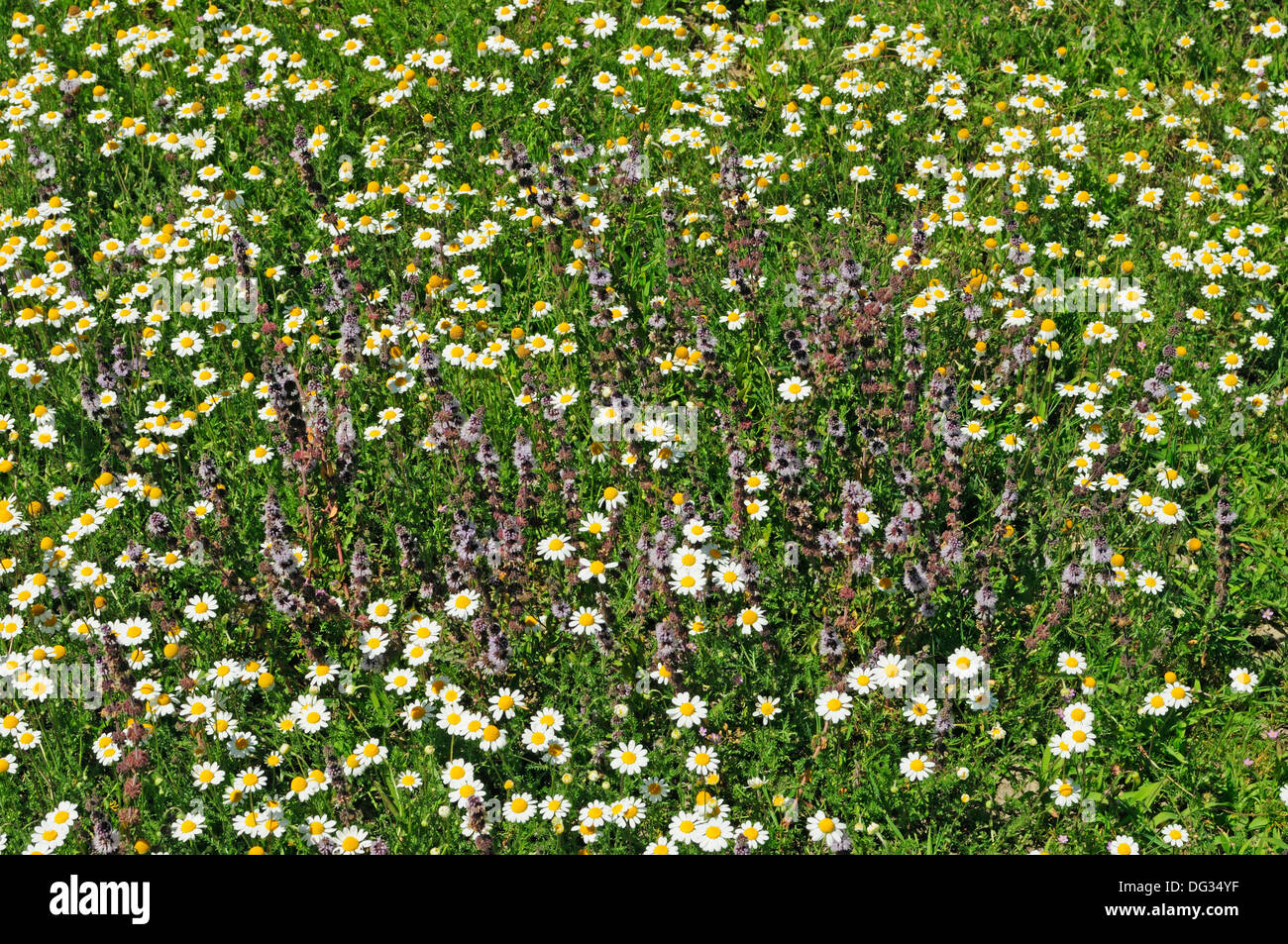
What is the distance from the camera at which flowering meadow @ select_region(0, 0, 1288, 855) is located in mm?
4449

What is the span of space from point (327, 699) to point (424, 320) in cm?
215

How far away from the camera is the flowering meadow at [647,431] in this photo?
4.45 metres

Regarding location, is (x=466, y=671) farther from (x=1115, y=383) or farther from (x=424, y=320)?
(x=1115, y=383)

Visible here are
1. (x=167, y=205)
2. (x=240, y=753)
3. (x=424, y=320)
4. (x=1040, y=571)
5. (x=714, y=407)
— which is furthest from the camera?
(x=167, y=205)

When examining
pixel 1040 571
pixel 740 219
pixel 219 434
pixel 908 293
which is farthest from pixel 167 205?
pixel 1040 571

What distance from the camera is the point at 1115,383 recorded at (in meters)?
5.61

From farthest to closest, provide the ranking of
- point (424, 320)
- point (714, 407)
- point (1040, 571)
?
point (424, 320) → point (714, 407) → point (1040, 571)
